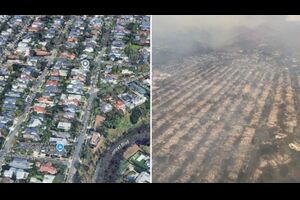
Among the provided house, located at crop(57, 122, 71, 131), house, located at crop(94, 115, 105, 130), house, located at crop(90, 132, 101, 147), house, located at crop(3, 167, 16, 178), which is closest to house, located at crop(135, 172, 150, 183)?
house, located at crop(90, 132, 101, 147)

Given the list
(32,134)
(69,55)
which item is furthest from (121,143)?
(69,55)

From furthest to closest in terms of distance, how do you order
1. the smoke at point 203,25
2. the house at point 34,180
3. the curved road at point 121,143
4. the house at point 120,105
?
1. the smoke at point 203,25
2. the house at point 120,105
3. the curved road at point 121,143
4. the house at point 34,180

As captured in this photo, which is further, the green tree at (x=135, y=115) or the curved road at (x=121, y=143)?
the green tree at (x=135, y=115)

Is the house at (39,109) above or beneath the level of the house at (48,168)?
above

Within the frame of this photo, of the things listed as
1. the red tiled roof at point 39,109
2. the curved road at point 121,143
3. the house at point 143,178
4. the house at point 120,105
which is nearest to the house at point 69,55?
the red tiled roof at point 39,109

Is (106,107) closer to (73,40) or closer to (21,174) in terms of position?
(21,174)

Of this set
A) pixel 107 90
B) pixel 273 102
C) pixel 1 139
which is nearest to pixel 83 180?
pixel 1 139

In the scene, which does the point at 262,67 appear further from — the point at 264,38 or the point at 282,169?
the point at 282,169

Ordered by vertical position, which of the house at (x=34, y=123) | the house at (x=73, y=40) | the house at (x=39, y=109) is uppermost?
the house at (x=73, y=40)

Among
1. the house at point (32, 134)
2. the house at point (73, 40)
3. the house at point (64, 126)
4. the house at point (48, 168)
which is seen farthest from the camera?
the house at point (73, 40)

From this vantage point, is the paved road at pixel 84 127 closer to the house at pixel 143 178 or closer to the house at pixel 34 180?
the house at pixel 34 180
